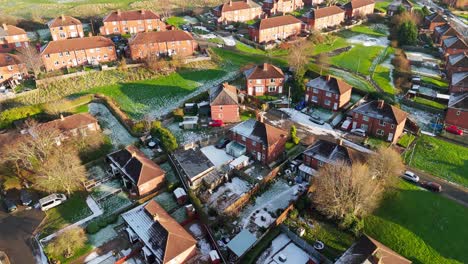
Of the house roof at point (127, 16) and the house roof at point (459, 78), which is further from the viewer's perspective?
the house roof at point (127, 16)

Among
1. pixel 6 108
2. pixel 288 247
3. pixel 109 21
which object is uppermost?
pixel 109 21

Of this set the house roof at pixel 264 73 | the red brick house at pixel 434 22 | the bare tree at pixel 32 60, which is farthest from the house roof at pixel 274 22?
the bare tree at pixel 32 60

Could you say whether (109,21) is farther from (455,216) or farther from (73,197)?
(455,216)

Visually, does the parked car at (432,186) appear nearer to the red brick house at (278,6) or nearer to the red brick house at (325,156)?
the red brick house at (325,156)

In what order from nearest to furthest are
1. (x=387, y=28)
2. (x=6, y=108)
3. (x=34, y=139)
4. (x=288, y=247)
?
(x=288, y=247) < (x=34, y=139) < (x=6, y=108) < (x=387, y=28)

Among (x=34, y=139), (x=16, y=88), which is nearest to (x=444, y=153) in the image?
(x=34, y=139)

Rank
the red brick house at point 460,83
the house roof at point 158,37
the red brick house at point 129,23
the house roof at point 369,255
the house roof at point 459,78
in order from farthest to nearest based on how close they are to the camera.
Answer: the red brick house at point 129,23
the house roof at point 158,37
the house roof at point 459,78
the red brick house at point 460,83
the house roof at point 369,255

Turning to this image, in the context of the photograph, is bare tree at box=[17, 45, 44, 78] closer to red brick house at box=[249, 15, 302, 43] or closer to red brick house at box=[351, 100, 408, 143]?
red brick house at box=[249, 15, 302, 43]
